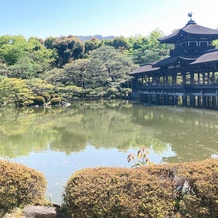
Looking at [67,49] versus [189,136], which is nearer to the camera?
[189,136]

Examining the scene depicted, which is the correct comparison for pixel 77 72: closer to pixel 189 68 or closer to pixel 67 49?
pixel 67 49

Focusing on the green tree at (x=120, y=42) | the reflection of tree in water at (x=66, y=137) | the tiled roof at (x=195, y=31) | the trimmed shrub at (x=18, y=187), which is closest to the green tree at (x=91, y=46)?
the green tree at (x=120, y=42)

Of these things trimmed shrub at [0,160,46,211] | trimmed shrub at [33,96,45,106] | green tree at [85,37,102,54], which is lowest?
trimmed shrub at [33,96,45,106]

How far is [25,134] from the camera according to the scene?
14883 millimetres

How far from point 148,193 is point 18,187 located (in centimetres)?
183

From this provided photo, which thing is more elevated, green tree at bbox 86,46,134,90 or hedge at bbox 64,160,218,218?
green tree at bbox 86,46,134,90

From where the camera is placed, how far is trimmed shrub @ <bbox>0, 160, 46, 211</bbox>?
4.06m

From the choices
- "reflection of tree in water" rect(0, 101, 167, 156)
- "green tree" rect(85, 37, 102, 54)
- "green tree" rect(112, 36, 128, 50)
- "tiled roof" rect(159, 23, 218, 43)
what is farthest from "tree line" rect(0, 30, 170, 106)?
"green tree" rect(112, 36, 128, 50)

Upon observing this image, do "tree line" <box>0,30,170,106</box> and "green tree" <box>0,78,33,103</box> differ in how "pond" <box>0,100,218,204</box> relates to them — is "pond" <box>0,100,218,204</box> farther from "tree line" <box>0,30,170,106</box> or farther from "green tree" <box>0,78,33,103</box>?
"tree line" <box>0,30,170,106</box>

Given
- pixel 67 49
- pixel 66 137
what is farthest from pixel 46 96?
pixel 67 49

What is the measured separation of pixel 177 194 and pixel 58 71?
126 feet

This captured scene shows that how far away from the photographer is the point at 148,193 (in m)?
3.52

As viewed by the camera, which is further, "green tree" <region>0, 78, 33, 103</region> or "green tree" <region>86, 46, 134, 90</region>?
"green tree" <region>86, 46, 134, 90</region>

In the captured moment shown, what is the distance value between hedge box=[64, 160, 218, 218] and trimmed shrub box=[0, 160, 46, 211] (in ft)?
2.12
